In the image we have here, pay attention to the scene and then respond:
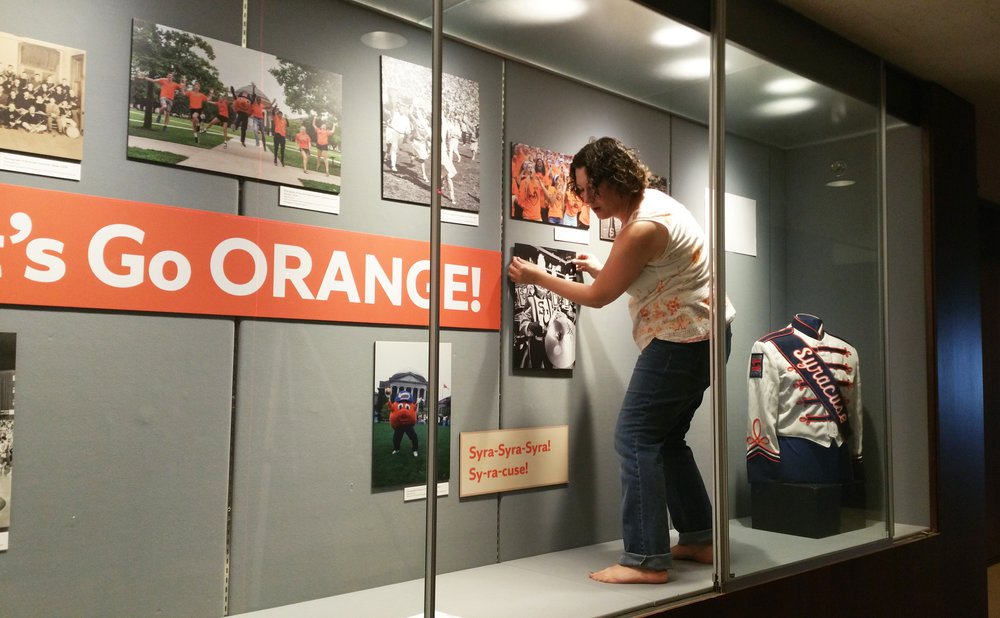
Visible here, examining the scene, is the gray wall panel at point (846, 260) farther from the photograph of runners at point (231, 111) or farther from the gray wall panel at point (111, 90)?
the gray wall panel at point (111, 90)

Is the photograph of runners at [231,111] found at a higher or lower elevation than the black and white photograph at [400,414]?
higher

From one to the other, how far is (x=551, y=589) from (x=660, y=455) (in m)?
0.53

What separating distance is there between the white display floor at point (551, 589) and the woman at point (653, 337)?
0.24 feet

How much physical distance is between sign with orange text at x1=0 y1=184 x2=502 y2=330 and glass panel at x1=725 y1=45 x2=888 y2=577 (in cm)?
113

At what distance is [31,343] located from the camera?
5.10ft

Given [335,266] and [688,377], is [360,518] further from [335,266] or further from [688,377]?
[688,377]

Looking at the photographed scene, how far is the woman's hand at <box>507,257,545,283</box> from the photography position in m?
2.38

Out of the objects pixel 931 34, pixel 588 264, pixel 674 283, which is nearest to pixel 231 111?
pixel 588 264

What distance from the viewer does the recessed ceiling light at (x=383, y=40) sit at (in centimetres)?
191

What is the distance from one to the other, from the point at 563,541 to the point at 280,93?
1.56 meters

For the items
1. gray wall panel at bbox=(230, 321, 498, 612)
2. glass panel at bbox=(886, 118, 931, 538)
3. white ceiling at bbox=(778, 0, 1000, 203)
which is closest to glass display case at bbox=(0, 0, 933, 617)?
gray wall panel at bbox=(230, 321, 498, 612)

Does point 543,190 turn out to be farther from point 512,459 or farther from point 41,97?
point 41,97

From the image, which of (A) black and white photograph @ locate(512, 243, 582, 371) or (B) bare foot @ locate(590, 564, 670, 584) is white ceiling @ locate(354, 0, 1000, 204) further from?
(B) bare foot @ locate(590, 564, 670, 584)

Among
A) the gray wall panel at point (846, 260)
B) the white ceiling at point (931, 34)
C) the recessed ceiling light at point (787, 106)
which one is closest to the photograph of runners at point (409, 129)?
the recessed ceiling light at point (787, 106)
